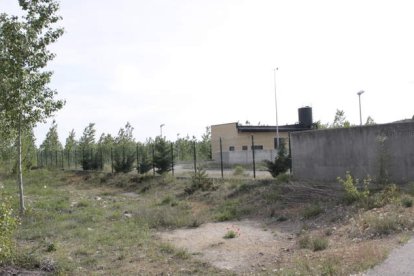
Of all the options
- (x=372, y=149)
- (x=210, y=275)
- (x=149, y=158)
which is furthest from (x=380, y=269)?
(x=149, y=158)

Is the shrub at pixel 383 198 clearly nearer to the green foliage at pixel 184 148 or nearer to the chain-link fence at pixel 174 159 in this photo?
the chain-link fence at pixel 174 159

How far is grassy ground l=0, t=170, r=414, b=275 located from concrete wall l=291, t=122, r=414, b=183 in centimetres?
111

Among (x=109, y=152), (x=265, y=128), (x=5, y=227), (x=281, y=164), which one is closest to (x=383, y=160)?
(x=281, y=164)

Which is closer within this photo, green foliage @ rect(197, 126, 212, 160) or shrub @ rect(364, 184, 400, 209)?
shrub @ rect(364, 184, 400, 209)

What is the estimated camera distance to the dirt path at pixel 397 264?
6.94 metres

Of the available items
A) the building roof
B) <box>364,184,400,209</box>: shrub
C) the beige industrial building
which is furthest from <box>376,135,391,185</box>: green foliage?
the building roof

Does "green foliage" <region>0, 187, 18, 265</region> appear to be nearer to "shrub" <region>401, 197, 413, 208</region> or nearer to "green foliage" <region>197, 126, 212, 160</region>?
"shrub" <region>401, 197, 413, 208</region>

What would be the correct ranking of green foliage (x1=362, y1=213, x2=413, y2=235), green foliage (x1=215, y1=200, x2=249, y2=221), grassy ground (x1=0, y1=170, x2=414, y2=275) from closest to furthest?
1. grassy ground (x1=0, y1=170, x2=414, y2=275)
2. green foliage (x1=362, y1=213, x2=413, y2=235)
3. green foliage (x1=215, y1=200, x2=249, y2=221)

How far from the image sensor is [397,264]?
7293 millimetres

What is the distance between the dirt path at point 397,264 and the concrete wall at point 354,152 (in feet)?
19.7

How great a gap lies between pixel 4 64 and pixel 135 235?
20.4ft

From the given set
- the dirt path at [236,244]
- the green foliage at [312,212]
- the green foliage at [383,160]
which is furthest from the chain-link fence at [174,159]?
the dirt path at [236,244]

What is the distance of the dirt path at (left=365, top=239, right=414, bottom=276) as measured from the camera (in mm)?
6936

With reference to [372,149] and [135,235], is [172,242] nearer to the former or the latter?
[135,235]
